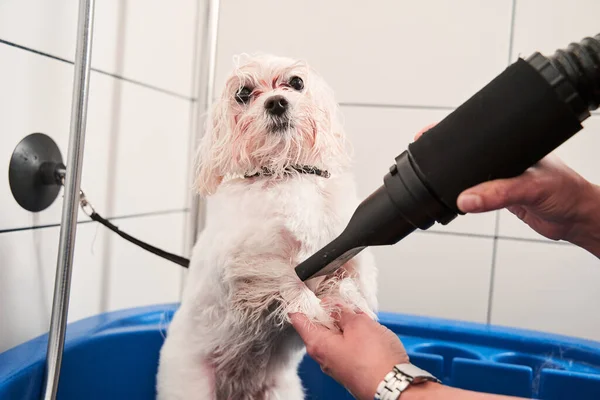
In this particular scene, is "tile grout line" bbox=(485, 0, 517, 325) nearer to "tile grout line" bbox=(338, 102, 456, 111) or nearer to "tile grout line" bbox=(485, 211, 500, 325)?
"tile grout line" bbox=(485, 211, 500, 325)

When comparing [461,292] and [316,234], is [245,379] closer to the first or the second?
[316,234]

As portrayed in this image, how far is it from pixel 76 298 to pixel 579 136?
1.31 metres

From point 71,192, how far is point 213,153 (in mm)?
235

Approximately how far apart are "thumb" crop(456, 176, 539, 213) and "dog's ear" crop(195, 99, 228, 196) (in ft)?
1.65

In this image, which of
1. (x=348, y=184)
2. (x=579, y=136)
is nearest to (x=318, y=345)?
(x=348, y=184)

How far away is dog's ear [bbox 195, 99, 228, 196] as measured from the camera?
0.88 m

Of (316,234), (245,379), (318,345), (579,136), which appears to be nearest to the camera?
(318,345)

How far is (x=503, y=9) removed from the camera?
137cm

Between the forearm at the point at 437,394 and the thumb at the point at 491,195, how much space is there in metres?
0.22

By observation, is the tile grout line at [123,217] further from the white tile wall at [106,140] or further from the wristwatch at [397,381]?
the wristwatch at [397,381]

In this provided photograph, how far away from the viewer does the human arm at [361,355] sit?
559mm

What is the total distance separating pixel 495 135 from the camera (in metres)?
0.43

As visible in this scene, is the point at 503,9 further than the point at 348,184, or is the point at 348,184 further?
the point at 503,9

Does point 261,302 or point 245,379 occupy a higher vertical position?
point 261,302
